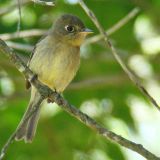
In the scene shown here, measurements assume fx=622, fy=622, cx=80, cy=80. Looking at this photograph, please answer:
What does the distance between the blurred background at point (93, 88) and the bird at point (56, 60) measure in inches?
19.0

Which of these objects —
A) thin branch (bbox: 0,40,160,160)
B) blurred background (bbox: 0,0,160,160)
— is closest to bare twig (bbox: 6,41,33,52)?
blurred background (bbox: 0,0,160,160)

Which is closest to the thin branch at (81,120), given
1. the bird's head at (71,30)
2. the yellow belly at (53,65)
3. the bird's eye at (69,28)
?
the yellow belly at (53,65)

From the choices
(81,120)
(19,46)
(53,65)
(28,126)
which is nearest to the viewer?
(81,120)

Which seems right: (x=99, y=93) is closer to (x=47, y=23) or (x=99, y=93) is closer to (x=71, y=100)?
(x=71, y=100)

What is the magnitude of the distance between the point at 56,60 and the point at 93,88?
1068 mm

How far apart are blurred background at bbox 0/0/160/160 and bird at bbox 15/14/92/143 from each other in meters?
0.48

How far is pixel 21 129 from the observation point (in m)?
5.61

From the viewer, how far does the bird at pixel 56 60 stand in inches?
223

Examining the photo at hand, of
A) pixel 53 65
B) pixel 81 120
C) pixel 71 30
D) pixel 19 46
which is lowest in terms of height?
pixel 81 120

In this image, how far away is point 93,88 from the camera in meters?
6.65

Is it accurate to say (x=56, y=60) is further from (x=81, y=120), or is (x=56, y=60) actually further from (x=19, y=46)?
(x=81, y=120)

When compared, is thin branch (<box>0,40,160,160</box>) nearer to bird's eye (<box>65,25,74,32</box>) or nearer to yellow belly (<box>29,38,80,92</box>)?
yellow belly (<box>29,38,80,92</box>)

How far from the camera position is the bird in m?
5.66

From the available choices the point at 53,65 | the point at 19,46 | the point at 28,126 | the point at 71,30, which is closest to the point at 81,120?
the point at 53,65
